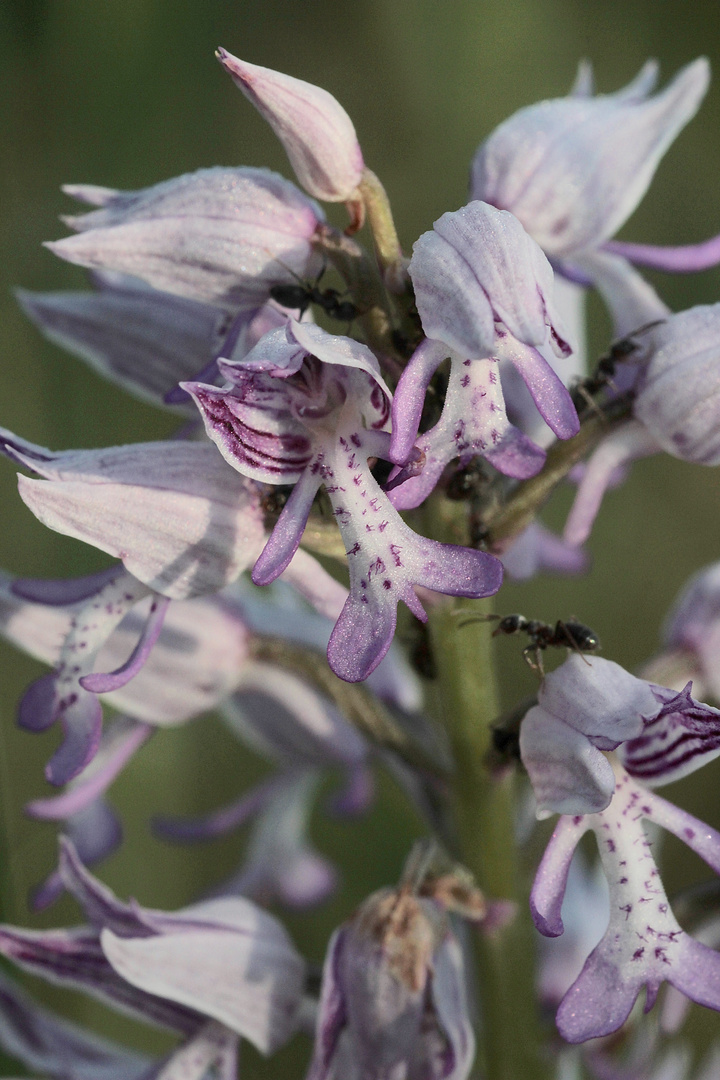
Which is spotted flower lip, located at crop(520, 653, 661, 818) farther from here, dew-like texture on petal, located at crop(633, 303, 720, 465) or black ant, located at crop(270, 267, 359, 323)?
black ant, located at crop(270, 267, 359, 323)

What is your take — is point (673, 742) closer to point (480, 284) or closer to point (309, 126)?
point (480, 284)

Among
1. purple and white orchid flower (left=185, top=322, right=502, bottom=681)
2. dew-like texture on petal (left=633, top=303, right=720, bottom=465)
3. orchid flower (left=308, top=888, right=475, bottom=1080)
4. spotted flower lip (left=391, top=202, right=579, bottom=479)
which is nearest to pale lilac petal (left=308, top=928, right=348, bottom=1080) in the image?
orchid flower (left=308, top=888, right=475, bottom=1080)

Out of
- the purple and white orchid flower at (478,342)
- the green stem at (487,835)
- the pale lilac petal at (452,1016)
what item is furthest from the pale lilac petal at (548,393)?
the pale lilac petal at (452,1016)

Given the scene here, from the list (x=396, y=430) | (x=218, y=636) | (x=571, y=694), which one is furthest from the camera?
(x=218, y=636)

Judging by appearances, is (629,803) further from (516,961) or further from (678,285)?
(678,285)

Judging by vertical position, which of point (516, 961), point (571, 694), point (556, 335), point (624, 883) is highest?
point (556, 335)

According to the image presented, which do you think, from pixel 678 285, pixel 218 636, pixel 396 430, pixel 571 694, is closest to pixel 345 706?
pixel 218 636
